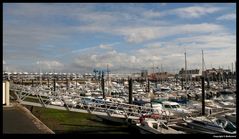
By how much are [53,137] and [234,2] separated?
6.94ft

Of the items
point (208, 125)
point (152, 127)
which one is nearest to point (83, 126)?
point (152, 127)

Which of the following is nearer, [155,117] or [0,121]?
[0,121]

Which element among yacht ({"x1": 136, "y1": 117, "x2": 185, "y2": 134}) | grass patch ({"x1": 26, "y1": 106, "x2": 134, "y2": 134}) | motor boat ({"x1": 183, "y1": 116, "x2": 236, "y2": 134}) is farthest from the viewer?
grass patch ({"x1": 26, "y1": 106, "x2": 134, "y2": 134})

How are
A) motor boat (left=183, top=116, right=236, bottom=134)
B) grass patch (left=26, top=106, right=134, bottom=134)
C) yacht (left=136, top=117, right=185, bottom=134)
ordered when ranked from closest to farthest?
yacht (left=136, top=117, right=185, bottom=134) → motor boat (left=183, top=116, right=236, bottom=134) → grass patch (left=26, top=106, right=134, bottom=134)

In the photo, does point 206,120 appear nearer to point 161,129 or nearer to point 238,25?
point 161,129

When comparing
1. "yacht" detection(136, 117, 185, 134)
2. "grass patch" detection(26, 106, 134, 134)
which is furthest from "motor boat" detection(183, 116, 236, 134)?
"grass patch" detection(26, 106, 134, 134)

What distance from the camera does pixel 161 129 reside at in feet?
45.9

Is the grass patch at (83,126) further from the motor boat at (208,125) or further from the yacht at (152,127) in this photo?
the motor boat at (208,125)

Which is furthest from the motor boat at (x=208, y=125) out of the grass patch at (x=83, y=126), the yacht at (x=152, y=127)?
the grass patch at (x=83, y=126)

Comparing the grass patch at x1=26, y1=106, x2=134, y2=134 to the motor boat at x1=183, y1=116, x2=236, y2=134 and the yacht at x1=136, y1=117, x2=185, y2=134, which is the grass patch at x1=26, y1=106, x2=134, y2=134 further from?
the motor boat at x1=183, y1=116, x2=236, y2=134

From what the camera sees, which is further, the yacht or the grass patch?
the grass patch

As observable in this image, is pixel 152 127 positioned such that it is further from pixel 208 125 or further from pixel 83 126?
pixel 83 126

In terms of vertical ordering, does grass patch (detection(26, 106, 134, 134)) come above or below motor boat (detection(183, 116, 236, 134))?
below

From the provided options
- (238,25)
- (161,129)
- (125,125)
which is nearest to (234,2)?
(238,25)
